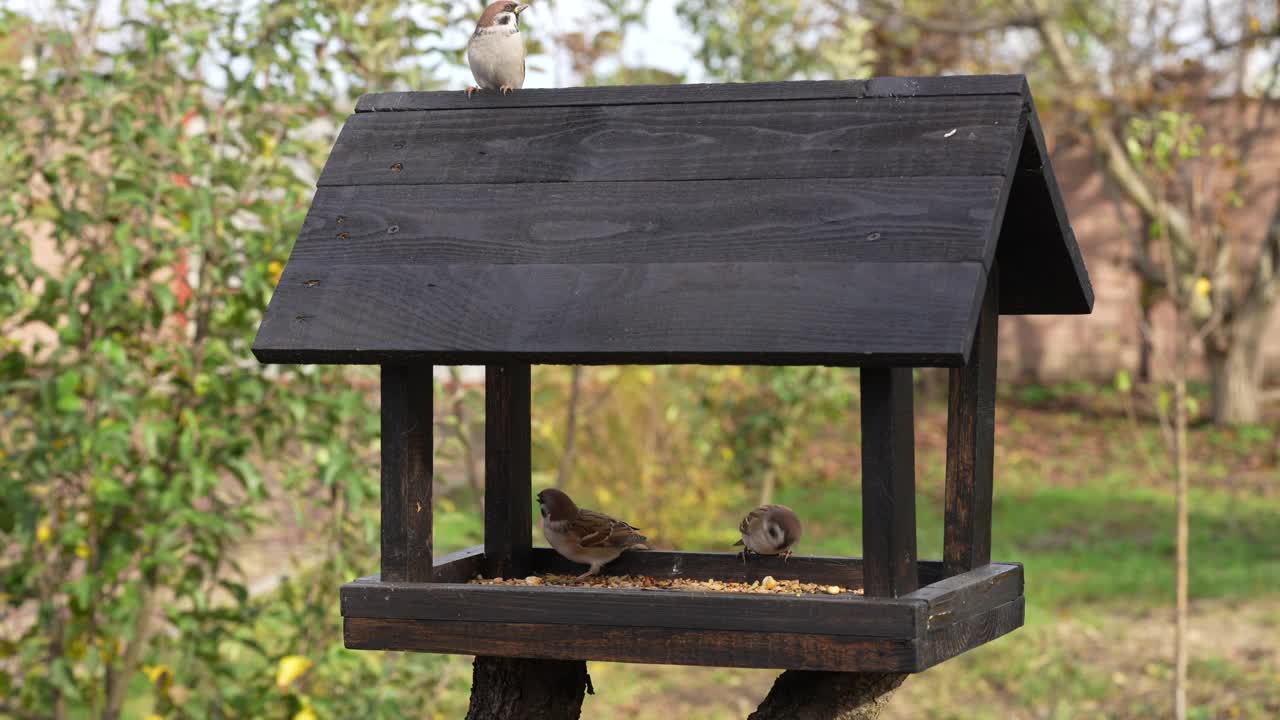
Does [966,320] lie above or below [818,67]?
below

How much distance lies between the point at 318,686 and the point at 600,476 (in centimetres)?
461

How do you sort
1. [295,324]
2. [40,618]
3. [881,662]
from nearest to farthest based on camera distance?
[881,662] → [295,324] → [40,618]

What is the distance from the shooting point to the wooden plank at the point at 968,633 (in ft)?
8.46

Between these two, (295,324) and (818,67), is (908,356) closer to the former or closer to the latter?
Result: (295,324)

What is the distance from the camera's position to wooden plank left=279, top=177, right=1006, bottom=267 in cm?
253

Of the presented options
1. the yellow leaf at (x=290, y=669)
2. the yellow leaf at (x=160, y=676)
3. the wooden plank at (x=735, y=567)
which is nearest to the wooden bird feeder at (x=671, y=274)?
the wooden plank at (x=735, y=567)

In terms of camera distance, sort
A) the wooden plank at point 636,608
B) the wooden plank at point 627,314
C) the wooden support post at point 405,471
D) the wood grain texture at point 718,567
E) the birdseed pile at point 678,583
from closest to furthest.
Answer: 1. the wooden plank at point 627,314
2. the wooden plank at point 636,608
3. the wooden support post at point 405,471
4. the birdseed pile at point 678,583
5. the wood grain texture at point 718,567

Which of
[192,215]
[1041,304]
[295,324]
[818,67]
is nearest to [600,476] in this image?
[818,67]

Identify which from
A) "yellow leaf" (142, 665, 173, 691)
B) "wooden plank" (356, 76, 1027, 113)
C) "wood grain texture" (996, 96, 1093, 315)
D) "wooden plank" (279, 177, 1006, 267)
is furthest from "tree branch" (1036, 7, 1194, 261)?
"wooden plank" (279, 177, 1006, 267)

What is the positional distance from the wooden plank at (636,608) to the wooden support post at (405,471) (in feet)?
0.23

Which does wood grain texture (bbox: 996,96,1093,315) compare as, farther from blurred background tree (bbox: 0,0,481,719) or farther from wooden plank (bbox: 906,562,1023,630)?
blurred background tree (bbox: 0,0,481,719)

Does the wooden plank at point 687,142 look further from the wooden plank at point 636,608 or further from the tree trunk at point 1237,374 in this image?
the tree trunk at point 1237,374

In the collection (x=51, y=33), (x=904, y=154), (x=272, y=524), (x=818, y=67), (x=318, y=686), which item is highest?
(x=818, y=67)

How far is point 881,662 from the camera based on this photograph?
2.50m
